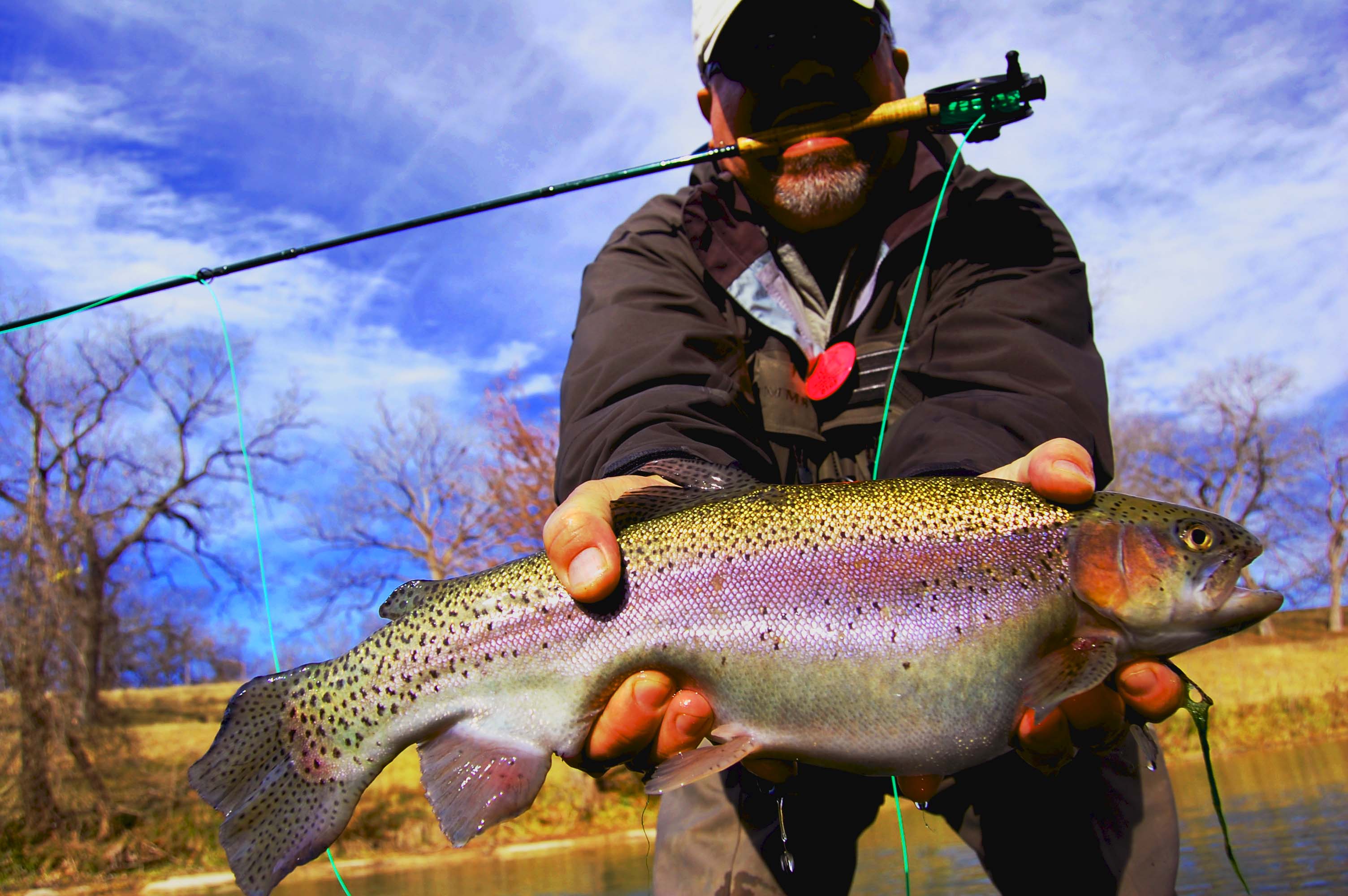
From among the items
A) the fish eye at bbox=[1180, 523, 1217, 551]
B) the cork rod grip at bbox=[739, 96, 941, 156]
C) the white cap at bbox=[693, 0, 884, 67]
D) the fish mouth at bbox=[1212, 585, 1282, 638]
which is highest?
the white cap at bbox=[693, 0, 884, 67]

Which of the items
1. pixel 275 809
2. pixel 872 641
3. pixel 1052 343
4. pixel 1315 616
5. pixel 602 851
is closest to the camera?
pixel 872 641

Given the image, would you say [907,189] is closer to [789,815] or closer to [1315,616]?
[789,815]

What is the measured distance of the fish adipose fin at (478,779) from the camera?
2270 millimetres

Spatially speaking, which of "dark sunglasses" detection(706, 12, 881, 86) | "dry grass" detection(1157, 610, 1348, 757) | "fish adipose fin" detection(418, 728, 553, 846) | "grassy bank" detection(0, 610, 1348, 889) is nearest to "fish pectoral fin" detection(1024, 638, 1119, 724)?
"fish adipose fin" detection(418, 728, 553, 846)

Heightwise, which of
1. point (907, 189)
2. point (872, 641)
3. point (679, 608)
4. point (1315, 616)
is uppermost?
point (907, 189)

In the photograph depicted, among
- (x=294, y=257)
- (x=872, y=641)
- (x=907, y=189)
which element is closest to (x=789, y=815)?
(x=872, y=641)

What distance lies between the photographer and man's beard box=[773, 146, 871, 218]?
3666 mm

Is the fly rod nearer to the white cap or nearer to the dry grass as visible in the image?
the white cap

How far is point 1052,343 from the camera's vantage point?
3.21 metres

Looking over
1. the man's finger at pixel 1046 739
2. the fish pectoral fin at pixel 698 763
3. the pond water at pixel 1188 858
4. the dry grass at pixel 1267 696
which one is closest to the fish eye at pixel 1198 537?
the man's finger at pixel 1046 739

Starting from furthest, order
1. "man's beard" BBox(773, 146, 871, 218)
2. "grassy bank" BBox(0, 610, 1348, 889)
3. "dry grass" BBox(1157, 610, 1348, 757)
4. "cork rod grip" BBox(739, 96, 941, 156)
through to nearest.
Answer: "dry grass" BBox(1157, 610, 1348, 757) < "grassy bank" BBox(0, 610, 1348, 889) < "man's beard" BBox(773, 146, 871, 218) < "cork rod grip" BBox(739, 96, 941, 156)

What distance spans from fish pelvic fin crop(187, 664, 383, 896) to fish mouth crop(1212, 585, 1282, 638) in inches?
80.6

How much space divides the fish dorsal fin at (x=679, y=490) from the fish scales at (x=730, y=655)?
0.12 feet

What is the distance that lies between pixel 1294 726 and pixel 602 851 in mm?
13789
